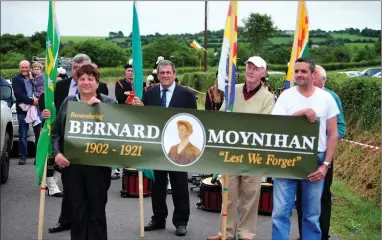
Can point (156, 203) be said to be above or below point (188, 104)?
below

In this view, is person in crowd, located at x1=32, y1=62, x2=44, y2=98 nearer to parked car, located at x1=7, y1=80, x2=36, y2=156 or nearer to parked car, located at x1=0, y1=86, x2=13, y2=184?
parked car, located at x1=7, y1=80, x2=36, y2=156

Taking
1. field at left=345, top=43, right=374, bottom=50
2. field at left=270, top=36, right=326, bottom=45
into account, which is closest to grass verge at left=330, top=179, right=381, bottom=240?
field at left=345, top=43, right=374, bottom=50

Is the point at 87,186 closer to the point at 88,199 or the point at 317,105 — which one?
the point at 88,199

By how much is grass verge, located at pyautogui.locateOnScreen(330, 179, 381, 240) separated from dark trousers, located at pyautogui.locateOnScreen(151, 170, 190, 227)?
203 cm

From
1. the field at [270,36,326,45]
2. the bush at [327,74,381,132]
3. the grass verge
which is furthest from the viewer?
the field at [270,36,326,45]

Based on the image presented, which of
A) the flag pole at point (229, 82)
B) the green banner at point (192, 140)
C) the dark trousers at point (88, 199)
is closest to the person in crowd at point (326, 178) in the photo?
the green banner at point (192, 140)

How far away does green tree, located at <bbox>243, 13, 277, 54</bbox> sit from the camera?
63500 mm

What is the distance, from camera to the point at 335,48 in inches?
2997

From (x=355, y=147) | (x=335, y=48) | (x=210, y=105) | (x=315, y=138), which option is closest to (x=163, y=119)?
(x=315, y=138)

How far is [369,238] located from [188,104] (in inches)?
110

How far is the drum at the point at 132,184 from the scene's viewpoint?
31.0ft

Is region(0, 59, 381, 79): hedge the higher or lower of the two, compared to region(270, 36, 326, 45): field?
lower

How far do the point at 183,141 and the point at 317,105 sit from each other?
1.38 metres

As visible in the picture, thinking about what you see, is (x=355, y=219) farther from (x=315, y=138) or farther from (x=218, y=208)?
(x=315, y=138)
